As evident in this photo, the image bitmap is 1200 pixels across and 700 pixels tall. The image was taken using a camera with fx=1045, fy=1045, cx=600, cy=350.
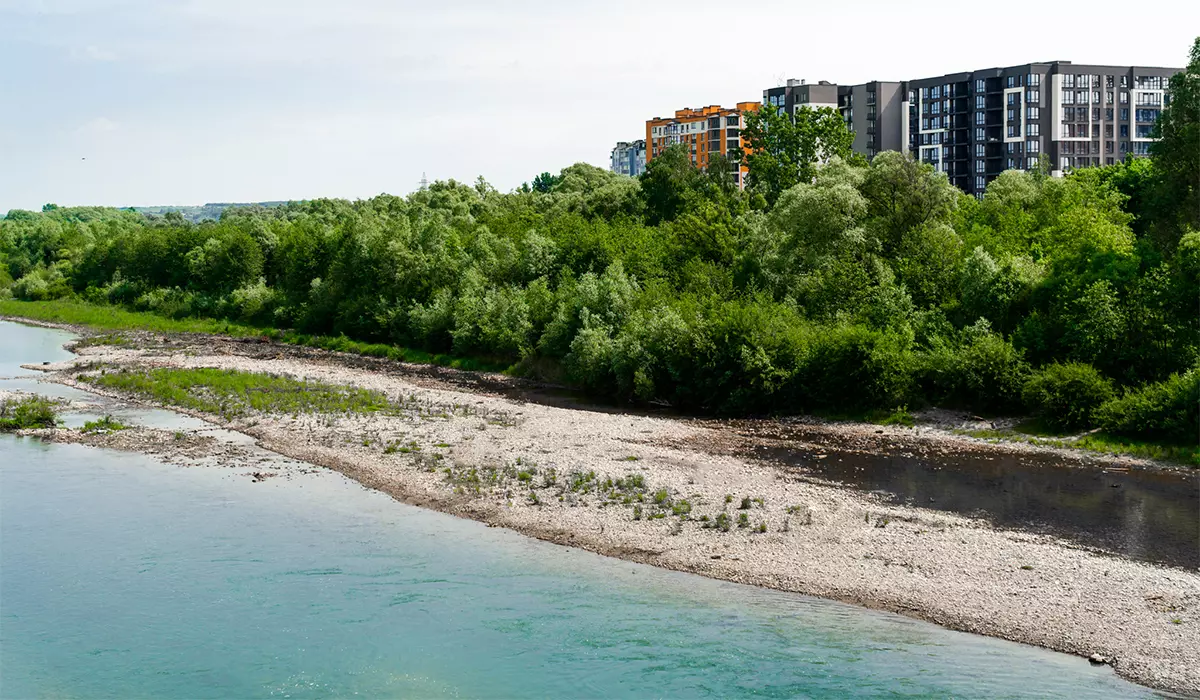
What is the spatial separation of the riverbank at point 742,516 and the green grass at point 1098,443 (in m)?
1.06

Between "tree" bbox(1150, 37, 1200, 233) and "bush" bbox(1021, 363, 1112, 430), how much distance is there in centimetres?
953

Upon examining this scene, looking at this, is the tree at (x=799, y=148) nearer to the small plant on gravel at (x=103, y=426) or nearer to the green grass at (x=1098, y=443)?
the green grass at (x=1098, y=443)

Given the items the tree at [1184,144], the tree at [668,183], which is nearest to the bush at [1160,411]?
the tree at [1184,144]

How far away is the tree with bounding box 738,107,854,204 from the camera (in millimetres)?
80812

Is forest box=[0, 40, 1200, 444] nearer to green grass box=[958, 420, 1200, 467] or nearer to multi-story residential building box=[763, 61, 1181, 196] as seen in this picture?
green grass box=[958, 420, 1200, 467]

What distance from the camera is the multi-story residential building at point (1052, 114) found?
122438 millimetres

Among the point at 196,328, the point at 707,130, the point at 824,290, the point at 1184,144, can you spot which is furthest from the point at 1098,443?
the point at 707,130

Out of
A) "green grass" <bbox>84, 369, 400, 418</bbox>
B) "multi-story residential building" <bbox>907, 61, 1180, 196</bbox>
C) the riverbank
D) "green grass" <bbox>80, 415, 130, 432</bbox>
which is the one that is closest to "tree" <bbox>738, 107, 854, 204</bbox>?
the riverbank

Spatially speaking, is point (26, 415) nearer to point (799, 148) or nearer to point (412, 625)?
point (412, 625)

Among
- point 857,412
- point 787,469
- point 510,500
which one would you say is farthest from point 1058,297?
point 510,500

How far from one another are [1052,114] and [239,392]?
103 meters

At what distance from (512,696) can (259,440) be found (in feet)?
90.0

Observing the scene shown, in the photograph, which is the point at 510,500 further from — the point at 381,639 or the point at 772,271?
the point at 772,271

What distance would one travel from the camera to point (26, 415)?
48.2 meters
